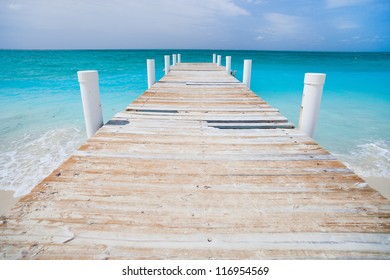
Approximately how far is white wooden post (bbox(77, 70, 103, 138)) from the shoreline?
2.67 meters

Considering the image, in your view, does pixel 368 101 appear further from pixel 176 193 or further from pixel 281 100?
pixel 176 193

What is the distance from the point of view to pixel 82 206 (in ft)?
6.00

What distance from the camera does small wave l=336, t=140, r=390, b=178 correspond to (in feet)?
19.5

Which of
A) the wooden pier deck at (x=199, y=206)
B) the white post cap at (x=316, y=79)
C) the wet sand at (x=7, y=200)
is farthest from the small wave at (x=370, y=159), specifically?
the wet sand at (x=7, y=200)

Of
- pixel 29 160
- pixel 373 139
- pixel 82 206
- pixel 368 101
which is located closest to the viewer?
pixel 82 206

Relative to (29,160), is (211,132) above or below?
above

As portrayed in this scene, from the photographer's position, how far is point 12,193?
16.3 feet

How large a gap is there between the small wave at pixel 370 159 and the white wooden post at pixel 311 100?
3.88 m

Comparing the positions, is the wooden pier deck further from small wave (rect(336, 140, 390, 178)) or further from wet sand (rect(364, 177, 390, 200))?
small wave (rect(336, 140, 390, 178))

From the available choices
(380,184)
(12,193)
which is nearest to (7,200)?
(12,193)

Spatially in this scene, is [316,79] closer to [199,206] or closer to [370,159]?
[199,206]

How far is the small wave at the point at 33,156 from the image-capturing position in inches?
211
